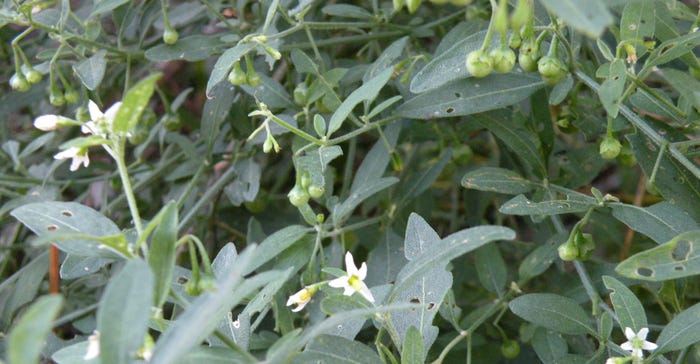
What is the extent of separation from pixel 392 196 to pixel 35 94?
100 centimetres

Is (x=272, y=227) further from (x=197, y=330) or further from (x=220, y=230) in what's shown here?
(x=197, y=330)

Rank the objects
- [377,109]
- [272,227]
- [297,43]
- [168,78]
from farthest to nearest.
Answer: [168,78], [272,227], [297,43], [377,109]

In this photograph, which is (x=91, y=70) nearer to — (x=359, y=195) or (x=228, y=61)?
(x=228, y=61)

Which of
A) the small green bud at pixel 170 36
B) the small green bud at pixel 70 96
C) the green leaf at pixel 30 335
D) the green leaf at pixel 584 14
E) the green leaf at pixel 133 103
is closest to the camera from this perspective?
the green leaf at pixel 30 335

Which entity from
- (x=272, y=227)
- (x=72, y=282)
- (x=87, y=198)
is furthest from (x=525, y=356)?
(x=87, y=198)

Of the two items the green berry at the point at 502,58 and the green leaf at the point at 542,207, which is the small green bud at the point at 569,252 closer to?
the green leaf at the point at 542,207

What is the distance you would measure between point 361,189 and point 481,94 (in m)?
0.29

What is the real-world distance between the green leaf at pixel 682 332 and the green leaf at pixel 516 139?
46 cm

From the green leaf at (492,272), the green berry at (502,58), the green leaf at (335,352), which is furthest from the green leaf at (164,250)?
the green leaf at (492,272)

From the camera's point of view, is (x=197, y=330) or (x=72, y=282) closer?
(x=197, y=330)

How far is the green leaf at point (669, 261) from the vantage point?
3.68 ft

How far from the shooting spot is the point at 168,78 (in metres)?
3.02

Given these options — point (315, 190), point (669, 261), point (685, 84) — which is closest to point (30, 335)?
point (315, 190)

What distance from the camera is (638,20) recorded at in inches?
55.0
